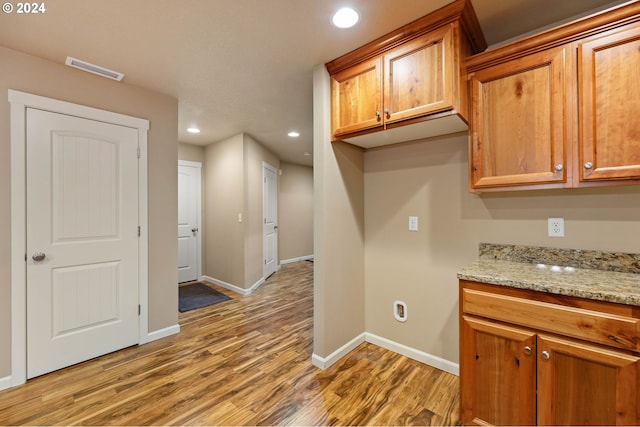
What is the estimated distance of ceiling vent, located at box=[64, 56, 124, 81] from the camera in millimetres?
2160

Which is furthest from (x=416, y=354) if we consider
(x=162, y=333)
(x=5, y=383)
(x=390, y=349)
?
(x=5, y=383)

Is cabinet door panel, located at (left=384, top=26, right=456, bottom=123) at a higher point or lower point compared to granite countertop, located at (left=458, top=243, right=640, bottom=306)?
higher

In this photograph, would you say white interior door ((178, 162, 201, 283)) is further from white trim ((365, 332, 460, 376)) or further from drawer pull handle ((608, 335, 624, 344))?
drawer pull handle ((608, 335, 624, 344))

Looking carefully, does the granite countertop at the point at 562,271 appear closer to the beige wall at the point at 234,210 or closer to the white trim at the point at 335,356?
the white trim at the point at 335,356

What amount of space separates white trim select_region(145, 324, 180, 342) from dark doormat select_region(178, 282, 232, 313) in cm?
64

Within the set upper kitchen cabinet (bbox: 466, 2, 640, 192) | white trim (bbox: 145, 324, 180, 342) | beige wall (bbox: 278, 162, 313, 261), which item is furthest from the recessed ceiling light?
beige wall (bbox: 278, 162, 313, 261)

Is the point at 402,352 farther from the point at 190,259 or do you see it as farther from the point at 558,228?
the point at 190,259

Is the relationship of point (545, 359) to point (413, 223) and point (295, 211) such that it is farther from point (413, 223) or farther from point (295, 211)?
point (295, 211)

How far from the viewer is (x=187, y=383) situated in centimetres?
205

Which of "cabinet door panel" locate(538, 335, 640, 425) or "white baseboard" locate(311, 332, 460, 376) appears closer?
"cabinet door panel" locate(538, 335, 640, 425)

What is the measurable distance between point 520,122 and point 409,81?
69 cm

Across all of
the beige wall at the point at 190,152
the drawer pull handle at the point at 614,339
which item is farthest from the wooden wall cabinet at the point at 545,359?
the beige wall at the point at 190,152

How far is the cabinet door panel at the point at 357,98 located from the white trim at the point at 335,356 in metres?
1.77

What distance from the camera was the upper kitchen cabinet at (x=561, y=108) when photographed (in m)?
1.35
